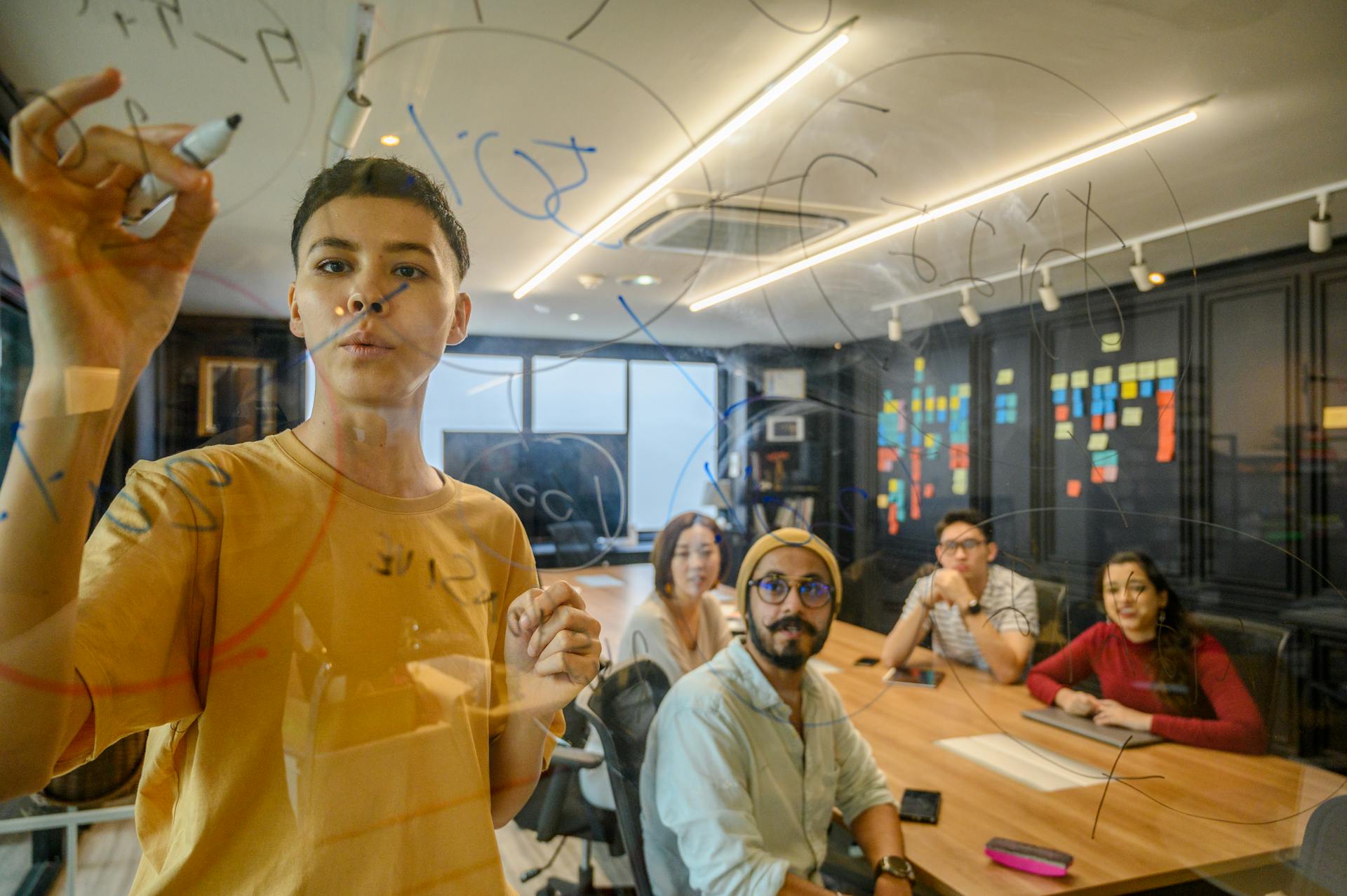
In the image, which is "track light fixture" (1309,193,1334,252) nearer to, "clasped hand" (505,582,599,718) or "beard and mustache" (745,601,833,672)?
"beard and mustache" (745,601,833,672)

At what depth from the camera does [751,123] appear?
767 millimetres

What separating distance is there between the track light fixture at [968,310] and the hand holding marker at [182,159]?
729 millimetres

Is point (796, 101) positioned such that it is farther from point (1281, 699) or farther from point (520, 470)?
point (1281, 699)

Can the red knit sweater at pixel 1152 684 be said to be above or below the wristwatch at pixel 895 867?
above

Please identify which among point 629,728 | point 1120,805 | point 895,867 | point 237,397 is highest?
point 237,397

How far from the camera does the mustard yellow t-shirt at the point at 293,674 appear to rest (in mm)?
449

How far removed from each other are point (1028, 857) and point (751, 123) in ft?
2.93

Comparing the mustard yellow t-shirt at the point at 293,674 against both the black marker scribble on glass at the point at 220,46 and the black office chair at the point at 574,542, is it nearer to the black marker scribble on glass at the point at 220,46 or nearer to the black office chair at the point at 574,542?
the black office chair at the point at 574,542

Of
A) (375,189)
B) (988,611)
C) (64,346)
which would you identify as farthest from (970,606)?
(64,346)

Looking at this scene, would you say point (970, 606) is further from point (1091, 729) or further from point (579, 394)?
point (579, 394)

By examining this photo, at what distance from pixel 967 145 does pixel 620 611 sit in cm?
62

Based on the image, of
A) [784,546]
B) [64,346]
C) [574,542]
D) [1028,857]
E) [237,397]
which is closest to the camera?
[64,346]

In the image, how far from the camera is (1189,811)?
0.86m

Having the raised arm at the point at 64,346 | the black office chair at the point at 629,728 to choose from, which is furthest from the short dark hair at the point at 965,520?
the raised arm at the point at 64,346
